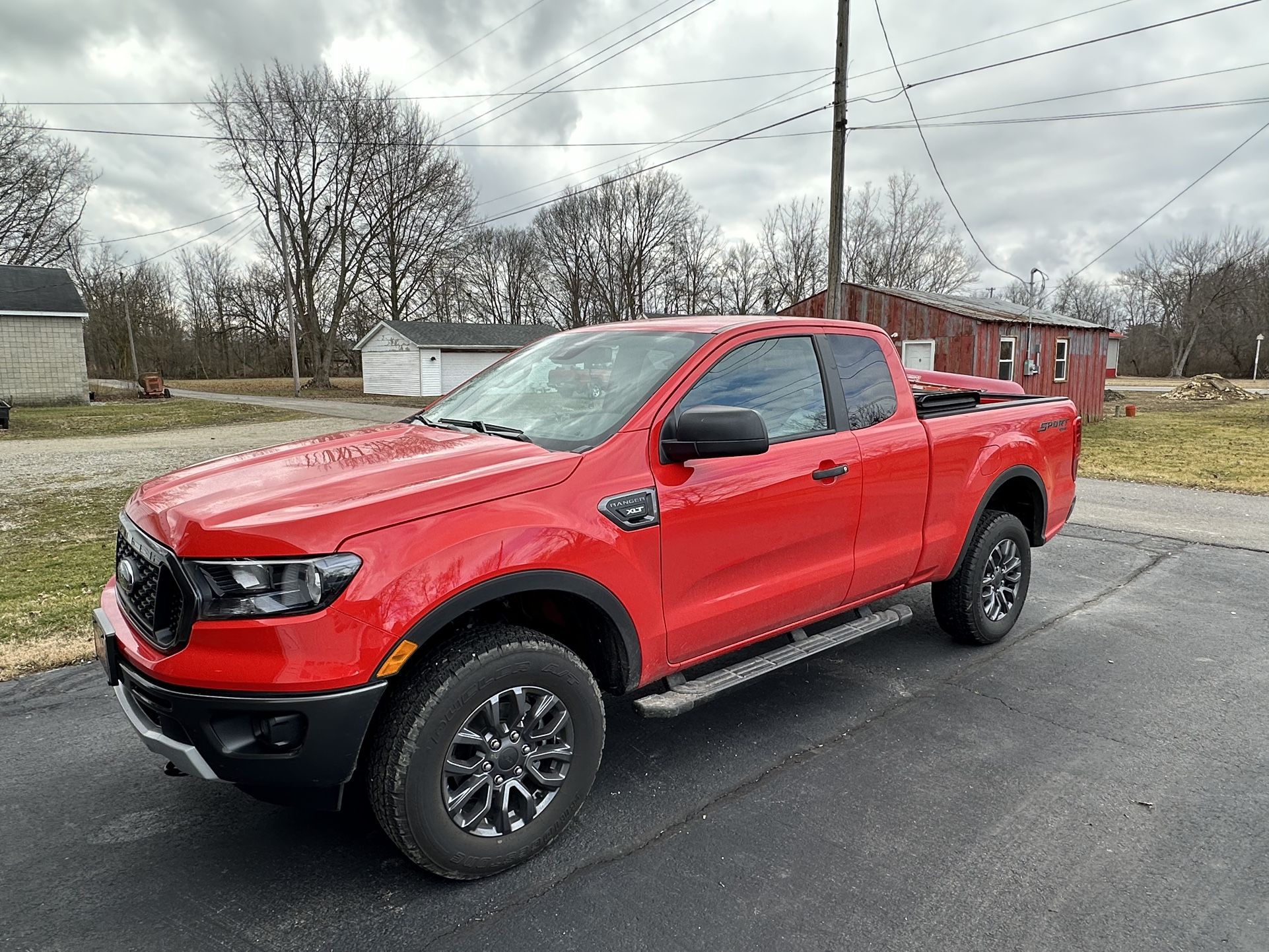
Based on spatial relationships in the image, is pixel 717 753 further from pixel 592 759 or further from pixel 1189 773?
pixel 1189 773

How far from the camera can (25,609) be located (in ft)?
17.0

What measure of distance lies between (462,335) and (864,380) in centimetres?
3952

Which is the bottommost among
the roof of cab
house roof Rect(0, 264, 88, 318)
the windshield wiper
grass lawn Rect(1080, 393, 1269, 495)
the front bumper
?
grass lawn Rect(1080, 393, 1269, 495)

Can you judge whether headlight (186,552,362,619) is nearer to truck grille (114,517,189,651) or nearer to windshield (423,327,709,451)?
truck grille (114,517,189,651)

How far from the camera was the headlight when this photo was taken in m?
2.15

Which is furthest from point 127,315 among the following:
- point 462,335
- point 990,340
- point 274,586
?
point 274,586

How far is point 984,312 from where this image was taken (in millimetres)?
21078

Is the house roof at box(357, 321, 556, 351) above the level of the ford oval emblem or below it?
above

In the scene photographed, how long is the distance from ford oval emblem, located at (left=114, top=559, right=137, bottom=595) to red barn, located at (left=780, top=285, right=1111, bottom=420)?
709 inches

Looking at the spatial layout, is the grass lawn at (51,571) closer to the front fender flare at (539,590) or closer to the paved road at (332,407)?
the front fender flare at (539,590)

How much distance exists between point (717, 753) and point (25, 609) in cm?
482

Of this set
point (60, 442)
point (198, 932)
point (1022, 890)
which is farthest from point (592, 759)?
point (60, 442)

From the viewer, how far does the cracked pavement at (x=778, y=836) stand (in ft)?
7.60

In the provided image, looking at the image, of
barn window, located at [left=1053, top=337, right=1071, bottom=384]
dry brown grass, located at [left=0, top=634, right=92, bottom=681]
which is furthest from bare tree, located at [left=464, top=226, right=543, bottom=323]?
dry brown grass, located at [left=0, top=634, right=92, bottom=681]
